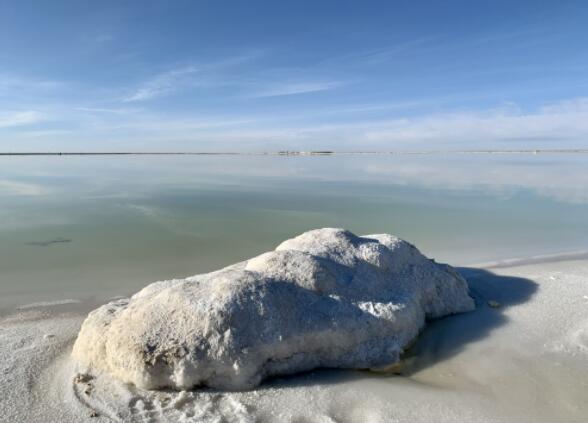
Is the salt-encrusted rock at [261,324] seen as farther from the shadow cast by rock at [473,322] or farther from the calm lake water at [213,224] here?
the calm lake water at [213,224]

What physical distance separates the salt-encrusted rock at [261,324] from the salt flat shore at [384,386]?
0.19 m

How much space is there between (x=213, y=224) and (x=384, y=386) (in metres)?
9.67

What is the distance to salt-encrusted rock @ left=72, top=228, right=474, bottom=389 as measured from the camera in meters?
4.76

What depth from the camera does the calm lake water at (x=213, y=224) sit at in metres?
9.28

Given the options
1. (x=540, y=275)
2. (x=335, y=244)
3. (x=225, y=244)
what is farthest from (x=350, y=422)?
(x=225, y=244)

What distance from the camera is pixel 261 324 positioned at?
5086 mm

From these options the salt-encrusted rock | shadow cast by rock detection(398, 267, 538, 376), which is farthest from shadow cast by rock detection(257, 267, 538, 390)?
the salt-encrusted rock

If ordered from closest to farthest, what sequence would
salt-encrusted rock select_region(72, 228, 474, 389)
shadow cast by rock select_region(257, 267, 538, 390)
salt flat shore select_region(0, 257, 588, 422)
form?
salt flat shore select_region(0, 257, 588, 422) → salt-encrusted rock select_region(72, 228, 474, 389) → shadow cast by rock select_region(257, 267, 538, 390)

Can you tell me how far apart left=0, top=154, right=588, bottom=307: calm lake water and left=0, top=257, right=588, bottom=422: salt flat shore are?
2.40m

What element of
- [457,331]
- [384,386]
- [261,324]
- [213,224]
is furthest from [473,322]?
[213,224]

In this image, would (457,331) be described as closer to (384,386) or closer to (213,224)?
(384,386)

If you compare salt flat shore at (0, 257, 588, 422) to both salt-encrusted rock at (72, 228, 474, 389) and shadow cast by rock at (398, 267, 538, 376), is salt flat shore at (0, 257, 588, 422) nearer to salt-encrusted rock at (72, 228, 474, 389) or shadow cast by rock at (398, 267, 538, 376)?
shadow cast by rock at (398, 267, 538, 376)

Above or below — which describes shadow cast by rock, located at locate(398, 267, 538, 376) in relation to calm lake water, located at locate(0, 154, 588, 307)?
below

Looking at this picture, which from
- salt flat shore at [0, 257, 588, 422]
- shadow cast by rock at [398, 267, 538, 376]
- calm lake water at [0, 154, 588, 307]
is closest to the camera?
salt flat shore at [0, 257, 588, 422]
